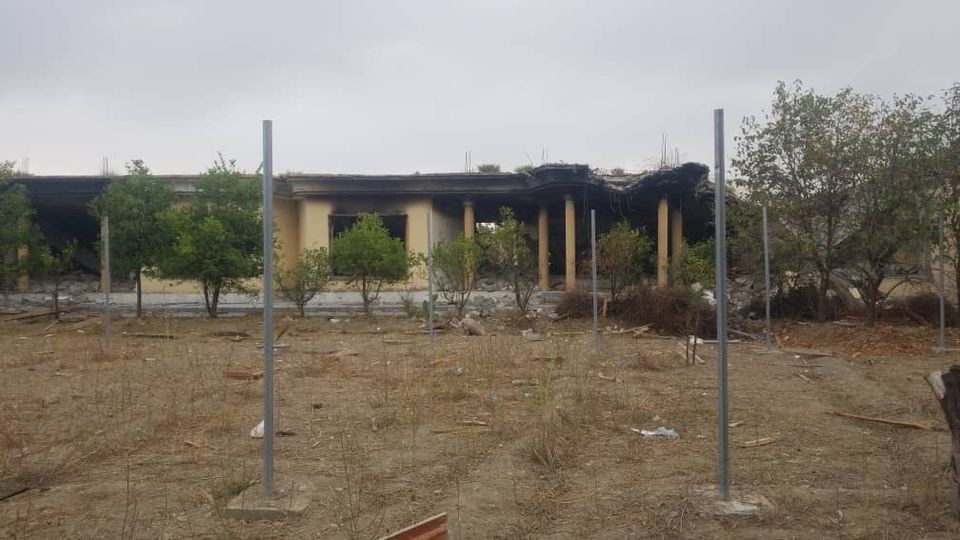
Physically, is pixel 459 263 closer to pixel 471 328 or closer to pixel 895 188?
pixel 471 328

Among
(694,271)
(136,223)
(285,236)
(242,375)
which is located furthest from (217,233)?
(694,271)

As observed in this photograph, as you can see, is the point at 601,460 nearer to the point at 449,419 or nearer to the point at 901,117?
the point at 449,419

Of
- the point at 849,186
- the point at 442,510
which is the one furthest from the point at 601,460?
the point at 849,186

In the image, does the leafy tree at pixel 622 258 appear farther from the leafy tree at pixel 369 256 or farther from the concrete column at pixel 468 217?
the concrete column at pixel 468 217

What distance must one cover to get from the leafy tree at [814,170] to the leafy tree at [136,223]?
41.7 feet

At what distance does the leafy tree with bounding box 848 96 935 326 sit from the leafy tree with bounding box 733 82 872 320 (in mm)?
203

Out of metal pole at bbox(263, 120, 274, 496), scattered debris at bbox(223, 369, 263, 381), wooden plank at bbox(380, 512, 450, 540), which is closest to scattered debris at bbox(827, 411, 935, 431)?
wooden plank at bbox(380, 512, 450, 540)

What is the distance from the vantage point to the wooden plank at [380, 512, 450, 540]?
11.0 ft

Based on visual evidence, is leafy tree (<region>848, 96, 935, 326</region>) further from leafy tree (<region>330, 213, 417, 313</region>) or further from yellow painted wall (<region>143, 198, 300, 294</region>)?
yellow painted wall (<region>143, 198, 300, 294</region>)

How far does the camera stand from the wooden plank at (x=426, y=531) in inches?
132

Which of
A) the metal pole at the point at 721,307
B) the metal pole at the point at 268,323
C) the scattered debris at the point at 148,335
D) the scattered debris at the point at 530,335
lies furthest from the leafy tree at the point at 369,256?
the metal pole at the point at 721,307

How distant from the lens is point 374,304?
1850 centimetres

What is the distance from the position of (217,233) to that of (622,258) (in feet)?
28.9

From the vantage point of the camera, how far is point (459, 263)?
1614 cm
